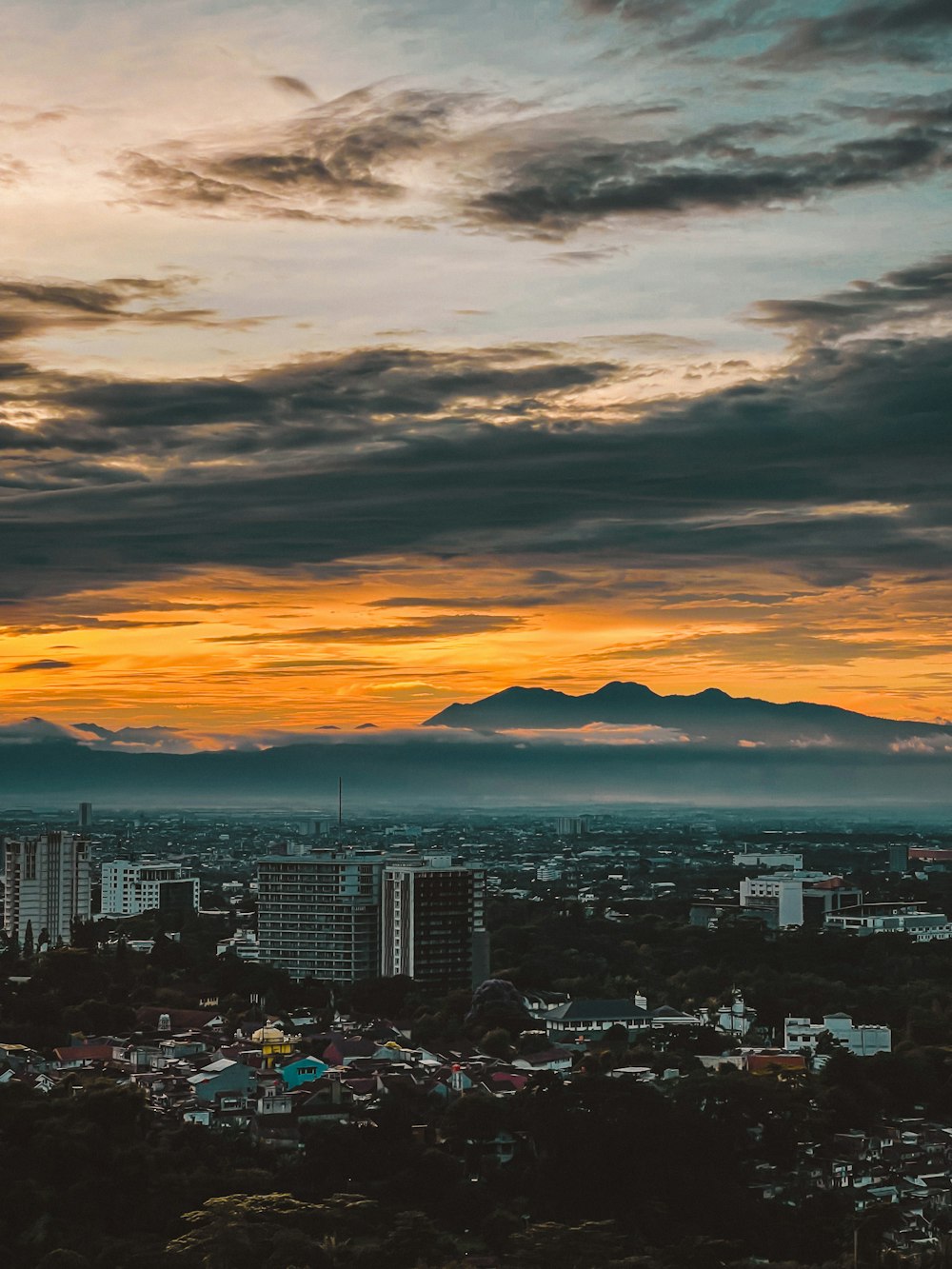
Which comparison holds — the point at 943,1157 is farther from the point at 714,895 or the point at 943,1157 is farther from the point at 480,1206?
the point at 714,895

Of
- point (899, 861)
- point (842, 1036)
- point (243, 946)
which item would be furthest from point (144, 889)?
point (899, 861)

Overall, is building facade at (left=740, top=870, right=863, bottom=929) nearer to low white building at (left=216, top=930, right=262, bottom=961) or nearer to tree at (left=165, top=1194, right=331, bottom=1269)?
low white building at (left=216, top=930, right=262, bottom=961)

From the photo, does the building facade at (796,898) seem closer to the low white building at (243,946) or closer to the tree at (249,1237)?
the low white building at (243,946)

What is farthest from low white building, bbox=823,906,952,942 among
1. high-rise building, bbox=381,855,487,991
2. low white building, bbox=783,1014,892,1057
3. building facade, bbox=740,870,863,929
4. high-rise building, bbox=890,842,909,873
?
high-rise building, bbox=890,842,909,873

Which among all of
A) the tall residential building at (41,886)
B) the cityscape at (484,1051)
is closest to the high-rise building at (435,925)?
the cityscape at (484,1051)

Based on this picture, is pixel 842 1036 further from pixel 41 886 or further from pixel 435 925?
pixel 41 886
